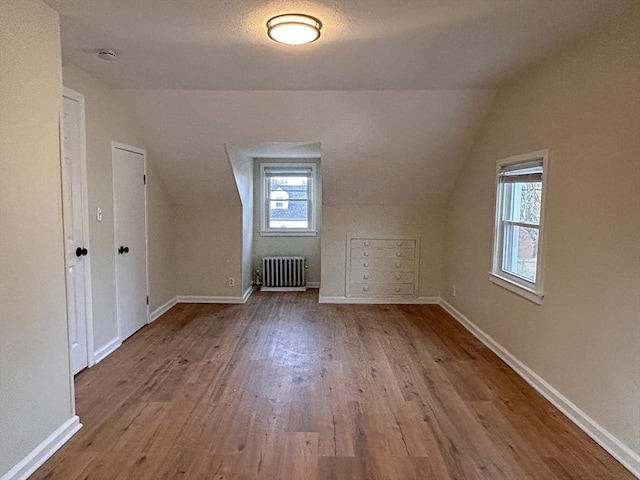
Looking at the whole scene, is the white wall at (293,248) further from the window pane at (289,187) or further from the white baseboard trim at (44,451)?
the white baseboard trim at (44,451)

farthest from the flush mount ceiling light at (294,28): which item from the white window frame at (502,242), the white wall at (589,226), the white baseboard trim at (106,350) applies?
the white baseboard trim at (106,350)

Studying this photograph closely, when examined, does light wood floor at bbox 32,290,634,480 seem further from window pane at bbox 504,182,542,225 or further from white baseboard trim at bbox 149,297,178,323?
window pane at bbox 504,182,542,225

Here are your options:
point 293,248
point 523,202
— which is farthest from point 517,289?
point 293,248

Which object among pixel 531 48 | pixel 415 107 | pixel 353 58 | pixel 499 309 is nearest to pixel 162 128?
pixel 353 58

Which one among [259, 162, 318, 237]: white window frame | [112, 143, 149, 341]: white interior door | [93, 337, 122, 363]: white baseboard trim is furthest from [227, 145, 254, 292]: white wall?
[93, 337, 122, 363]: white baseboard trim

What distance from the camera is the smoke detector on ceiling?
2.78m

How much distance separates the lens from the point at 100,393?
2.89 metres

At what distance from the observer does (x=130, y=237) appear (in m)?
4.07

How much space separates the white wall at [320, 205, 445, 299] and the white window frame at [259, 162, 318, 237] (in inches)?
44.7

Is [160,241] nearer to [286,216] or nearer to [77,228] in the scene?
[77,228]

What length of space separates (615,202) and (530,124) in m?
1.14

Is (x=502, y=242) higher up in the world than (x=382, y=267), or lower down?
higher up

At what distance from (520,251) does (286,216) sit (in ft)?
12.4

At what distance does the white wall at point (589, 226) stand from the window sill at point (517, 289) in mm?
57
